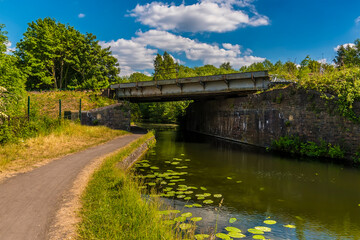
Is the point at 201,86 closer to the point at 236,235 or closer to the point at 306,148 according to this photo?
the point at 306,148

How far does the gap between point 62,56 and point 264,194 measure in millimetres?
53015

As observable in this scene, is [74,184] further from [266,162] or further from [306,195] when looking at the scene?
[266,162]

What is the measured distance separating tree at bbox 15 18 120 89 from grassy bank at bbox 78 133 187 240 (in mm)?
44096

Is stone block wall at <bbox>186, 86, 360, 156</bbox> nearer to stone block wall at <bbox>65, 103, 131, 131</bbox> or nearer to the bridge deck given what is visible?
the bridge deck

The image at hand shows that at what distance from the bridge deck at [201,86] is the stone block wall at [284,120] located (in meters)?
1.18

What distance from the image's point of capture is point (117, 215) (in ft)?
18.7

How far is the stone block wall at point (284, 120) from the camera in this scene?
1537 centimetres

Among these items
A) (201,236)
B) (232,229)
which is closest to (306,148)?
(232,229)

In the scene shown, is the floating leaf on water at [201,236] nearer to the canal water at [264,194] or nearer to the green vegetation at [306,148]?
the canal water at [264,194]

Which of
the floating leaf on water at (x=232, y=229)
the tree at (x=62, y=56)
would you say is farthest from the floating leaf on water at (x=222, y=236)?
the tree at (x=62, y=56)

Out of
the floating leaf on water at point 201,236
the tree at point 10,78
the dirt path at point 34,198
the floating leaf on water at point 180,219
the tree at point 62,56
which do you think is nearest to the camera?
the dirt path at point 34,198

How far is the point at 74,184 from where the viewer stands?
8.06 m

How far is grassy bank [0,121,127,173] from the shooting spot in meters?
10.7

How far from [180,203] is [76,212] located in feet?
10.6
